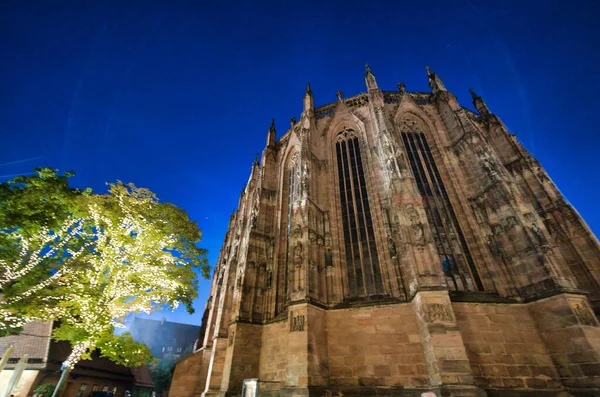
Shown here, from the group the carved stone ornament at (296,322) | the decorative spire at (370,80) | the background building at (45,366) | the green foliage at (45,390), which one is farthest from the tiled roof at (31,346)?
the decorative spire at (370,80)

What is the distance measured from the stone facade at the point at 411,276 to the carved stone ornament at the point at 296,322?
5 centimetres

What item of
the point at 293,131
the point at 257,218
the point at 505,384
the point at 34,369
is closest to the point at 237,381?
the point at 257,218

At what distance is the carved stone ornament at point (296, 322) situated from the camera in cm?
898

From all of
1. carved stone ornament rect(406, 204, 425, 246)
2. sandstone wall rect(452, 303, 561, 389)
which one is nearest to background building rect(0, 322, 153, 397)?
carved stone ornament rect(406, 204, 425, 246)

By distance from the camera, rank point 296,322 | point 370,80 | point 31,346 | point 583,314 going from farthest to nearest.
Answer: point 370,80 → point 31,346 → point 296,322 → point 583,314

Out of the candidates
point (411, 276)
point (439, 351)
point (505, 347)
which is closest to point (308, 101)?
point (411, 276)

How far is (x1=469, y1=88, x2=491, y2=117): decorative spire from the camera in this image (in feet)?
55.5

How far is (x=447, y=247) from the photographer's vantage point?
448 inches

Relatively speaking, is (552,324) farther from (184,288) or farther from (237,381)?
(184,288)

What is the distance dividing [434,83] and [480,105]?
3.33 metres

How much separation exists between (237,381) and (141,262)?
19.4ft

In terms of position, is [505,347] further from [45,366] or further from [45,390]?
[45,366]

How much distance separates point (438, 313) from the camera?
7.82m

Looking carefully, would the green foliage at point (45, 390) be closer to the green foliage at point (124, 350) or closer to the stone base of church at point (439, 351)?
the green foliage at point (124, 350)
